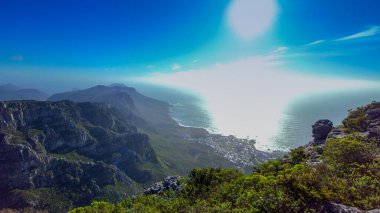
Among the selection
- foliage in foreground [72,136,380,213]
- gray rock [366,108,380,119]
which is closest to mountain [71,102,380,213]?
foliage in foreground [72,136,380,213]

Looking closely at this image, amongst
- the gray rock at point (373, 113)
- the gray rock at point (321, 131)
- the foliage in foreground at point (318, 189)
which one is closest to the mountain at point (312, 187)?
the foliage in foreground at point (318, 189)

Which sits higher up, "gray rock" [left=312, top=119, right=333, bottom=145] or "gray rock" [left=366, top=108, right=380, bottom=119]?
"gray rock" [left=366, top=108, right=380, bottom=119]

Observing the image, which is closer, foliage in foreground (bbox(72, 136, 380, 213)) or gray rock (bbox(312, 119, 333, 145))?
foliage in foreground (bbox(72, 136, 380, 213))

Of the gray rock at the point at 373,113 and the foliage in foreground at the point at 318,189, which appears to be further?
the gray rock at the point at 373,113

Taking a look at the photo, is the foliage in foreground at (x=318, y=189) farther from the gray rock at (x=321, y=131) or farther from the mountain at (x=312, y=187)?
the gray rock at (x=321, y=131)

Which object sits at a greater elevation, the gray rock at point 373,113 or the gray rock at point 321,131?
the gray rock at point 373,113

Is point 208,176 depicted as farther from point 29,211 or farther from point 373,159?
point 29,211

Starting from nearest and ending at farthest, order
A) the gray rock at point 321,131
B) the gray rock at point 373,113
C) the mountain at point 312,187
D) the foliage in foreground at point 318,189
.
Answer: the mountain at point 312,187 → the foliage in foreground at point 318,189 → the gray rock at point 373,113 → the gray rock at point 321,131

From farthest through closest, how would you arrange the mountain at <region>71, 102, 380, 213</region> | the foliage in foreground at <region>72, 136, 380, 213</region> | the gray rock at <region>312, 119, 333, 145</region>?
1. the gray rock at <region>312, 119, 333, 145</region>
2. the foliage in foreground at <region>72, 136, 380, 213</region>
3. the mountain at <region>71, 102, 380, 213</region>

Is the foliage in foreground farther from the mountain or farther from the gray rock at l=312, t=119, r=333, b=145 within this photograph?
the gray rock at l=312, t=119, r=333, b=145

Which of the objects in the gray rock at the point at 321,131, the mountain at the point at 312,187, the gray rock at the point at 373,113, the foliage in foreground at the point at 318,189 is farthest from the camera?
the gray rock at the point at 321,131

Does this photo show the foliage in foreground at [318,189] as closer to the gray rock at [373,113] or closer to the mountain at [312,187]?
the mountain at [312,187]

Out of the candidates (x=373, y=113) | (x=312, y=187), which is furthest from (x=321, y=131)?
(x=312, y=187)
